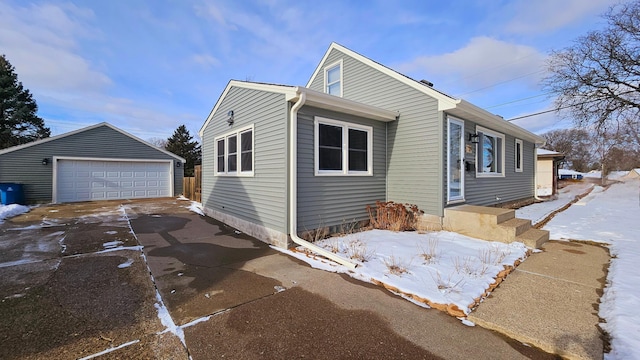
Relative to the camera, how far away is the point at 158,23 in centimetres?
843

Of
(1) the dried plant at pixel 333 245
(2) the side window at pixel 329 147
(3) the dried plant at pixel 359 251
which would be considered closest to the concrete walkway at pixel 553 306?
(3) the dried plant at pixel 359 251

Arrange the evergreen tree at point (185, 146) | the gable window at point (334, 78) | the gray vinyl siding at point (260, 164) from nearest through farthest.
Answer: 1. the gray vinyl siding at point (260, 164)
2. the gable window at point (334, 78)
3. the evergreen tree at point (185, 146)

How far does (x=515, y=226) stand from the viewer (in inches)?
213

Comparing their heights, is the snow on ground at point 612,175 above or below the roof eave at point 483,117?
below

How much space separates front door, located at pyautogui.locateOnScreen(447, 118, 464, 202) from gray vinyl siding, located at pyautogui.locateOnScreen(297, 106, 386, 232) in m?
1.66

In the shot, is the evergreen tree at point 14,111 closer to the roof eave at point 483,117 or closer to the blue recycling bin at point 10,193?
the blue recycling bin at point 10,193

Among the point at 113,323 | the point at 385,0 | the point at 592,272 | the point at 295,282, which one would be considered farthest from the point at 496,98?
the point at 113,323

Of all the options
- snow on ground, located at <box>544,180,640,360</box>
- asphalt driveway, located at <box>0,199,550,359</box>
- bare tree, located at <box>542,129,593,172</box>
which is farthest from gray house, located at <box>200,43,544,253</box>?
bare tree, located at <box>542,129,593,172</box>

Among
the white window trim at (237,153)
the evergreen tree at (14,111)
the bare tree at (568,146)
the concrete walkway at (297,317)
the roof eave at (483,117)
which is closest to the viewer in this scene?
the concrete walkway at (297,317)

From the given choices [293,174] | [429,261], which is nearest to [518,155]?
[429,261]

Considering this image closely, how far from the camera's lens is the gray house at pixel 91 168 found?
12.4m

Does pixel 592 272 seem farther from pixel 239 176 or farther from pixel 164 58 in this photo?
pixel 164 58

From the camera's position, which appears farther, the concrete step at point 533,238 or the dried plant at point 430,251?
the concrete step at point 533,238

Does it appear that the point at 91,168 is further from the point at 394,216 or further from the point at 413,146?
the point at 413,146
